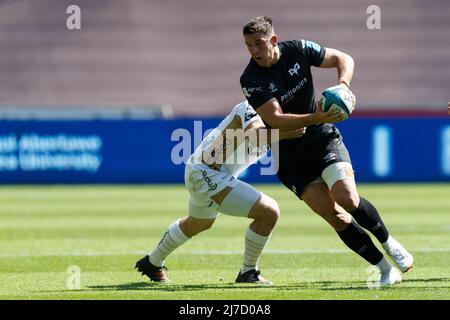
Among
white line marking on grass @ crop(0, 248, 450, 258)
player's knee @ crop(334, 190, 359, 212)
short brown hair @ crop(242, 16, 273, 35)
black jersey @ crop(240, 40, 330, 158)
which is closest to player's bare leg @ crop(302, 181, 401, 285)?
player's knee @ crop(334, 190, 359, 212)

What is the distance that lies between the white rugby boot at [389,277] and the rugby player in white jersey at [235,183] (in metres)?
1.04

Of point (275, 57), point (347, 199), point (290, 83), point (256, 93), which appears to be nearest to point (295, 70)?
point (290, 83)

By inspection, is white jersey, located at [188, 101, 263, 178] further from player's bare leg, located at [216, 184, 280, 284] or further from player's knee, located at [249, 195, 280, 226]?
player's knee, located at [249, 195, 280, 226]

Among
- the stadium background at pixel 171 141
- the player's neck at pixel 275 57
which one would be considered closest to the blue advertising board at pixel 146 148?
the stadium background at pixel 171 141

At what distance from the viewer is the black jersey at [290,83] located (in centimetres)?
873

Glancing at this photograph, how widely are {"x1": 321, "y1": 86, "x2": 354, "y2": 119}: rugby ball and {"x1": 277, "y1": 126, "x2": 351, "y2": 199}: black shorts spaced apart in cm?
67

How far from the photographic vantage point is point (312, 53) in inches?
358

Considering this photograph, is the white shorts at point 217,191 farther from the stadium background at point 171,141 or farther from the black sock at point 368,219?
the black sock at point 368,219

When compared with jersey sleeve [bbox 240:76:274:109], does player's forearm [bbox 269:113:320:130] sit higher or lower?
Result: lower

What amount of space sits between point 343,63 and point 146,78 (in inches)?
906

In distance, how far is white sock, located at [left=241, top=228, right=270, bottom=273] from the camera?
9078 millimetres

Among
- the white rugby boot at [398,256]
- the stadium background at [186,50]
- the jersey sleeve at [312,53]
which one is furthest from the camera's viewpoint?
the stadium background at [186,50]
